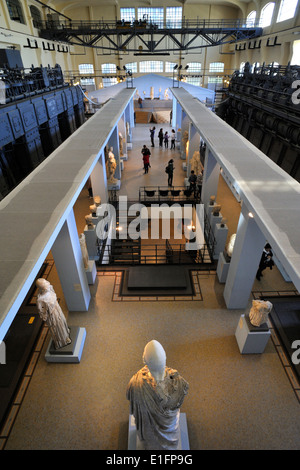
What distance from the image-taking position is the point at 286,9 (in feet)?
63.1

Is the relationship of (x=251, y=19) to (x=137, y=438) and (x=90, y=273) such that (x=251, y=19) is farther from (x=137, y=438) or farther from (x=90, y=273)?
(x=137, y=438)

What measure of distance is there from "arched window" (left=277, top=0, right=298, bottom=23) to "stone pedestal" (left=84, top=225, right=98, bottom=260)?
21496 mm

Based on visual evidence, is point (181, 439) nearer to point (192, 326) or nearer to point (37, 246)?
point (192, 326)

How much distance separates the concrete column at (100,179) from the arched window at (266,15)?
22758 mm

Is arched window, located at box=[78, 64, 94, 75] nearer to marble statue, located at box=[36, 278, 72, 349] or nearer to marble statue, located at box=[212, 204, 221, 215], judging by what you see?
marble statue, located at box=[212, 204, 221, 215]

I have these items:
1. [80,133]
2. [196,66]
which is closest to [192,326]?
[80,133]

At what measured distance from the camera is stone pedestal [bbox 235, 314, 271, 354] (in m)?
4.84

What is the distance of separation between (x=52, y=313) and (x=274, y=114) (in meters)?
11.8

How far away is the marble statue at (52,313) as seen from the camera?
4.21m

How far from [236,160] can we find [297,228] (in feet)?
9.52

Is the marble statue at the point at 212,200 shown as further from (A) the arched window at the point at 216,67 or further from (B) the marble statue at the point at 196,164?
(A) the arched window at the point at 216,67

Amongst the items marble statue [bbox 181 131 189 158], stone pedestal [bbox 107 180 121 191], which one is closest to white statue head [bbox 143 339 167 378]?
stone pedestal [bbox 107 180 121 191]
